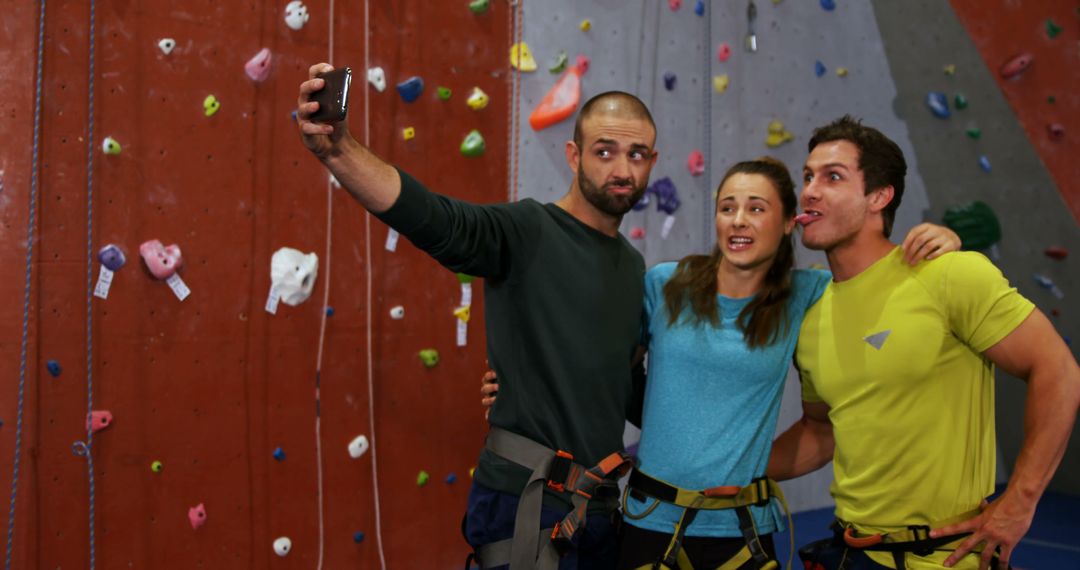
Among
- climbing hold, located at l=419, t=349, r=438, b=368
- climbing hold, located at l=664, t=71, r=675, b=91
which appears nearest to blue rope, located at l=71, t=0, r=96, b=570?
climbing hold, located at l=419, t=349, r=438, b=368

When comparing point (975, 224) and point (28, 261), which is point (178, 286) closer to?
point (28, 261)

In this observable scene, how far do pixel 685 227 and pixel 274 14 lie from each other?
78.9 inches

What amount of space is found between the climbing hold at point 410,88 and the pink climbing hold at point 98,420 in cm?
142

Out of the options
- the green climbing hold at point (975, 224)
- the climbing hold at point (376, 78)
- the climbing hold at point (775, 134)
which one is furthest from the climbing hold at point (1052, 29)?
the climbing hold at point (376, 78)

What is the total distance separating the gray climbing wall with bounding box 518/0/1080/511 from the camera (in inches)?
142

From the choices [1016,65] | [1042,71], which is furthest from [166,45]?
[1042,71]

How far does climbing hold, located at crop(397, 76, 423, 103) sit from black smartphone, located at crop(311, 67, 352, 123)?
1824 millimetres

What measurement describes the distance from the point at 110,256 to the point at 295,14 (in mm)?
977

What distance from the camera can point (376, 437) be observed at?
3.06 metres

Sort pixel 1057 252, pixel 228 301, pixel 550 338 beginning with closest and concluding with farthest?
pixel 550 338
pixel 228 301
pixel 1057 252

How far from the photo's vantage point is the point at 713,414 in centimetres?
166

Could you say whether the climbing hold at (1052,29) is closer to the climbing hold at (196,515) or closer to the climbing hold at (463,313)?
the climbing hold at (463,313)

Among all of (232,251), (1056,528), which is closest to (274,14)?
(232,251)

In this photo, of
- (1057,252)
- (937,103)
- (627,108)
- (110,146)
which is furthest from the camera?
(1057,252)
